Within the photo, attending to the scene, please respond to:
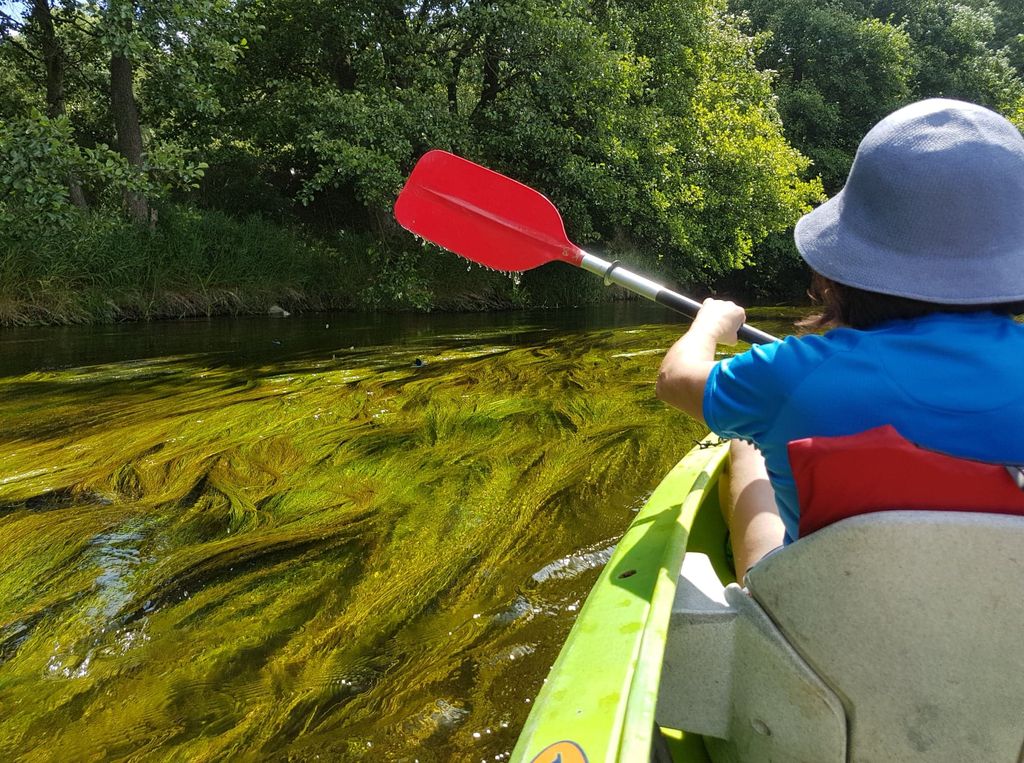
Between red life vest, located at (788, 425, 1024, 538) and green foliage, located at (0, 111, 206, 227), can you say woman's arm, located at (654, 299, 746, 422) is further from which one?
green foliage, located at (0, 111, 206, 227)

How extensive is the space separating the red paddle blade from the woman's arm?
160 centimetres

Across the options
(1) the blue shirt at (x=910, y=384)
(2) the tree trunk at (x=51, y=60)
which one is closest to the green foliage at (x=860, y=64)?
(2) the tree trunk at (x=51, y=60)

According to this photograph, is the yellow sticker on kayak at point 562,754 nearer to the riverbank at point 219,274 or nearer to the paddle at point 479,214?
the paddle at point 479,214

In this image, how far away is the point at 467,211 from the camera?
3.36 meters

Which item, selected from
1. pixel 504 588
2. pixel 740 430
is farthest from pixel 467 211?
pixel 740 430

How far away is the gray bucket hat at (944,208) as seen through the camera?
1036 mm

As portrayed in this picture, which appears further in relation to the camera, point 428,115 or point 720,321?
point 428,115

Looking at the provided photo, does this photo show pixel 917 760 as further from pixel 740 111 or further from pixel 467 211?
pixel 740 111

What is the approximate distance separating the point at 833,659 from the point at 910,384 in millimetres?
389

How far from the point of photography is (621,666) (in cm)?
117

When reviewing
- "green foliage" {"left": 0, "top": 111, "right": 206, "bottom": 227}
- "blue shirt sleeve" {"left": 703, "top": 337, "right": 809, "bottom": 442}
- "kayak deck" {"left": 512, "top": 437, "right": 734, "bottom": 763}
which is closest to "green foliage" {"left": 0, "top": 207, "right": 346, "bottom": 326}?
"green foliage" {"left": 0, "top": 111, "right": 206, "bottom": 227}

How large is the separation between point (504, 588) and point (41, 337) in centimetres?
686

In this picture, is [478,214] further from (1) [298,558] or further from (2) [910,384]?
(2) [910,384]

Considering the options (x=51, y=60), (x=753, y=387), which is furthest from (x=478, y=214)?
(x=51, y=60)
